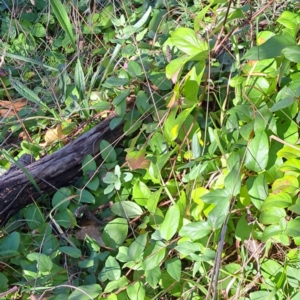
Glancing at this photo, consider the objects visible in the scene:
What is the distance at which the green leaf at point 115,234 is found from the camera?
1145 millimetres

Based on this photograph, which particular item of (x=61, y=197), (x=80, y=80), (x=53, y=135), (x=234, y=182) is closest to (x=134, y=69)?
(x=80, y=80)

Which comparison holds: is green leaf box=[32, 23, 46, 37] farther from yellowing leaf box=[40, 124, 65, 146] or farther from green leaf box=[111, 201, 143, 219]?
green leaf box=[111, 201, 143, 219]

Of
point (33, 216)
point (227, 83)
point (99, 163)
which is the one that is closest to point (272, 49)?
point (227, 83)

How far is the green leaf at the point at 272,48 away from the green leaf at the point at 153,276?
1.82ft

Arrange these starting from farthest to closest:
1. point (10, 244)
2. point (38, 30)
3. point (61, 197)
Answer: point (38, 30) → point (61, 197) → point (10, 244)

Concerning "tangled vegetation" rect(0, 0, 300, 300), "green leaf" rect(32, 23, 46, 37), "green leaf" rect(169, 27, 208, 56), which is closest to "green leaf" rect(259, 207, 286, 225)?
"tangled vegetation" rect(0, 0, 300, 300)

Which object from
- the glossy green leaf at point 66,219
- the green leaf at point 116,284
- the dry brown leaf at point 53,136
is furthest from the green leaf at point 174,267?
the dry brown leaf at point 53,136

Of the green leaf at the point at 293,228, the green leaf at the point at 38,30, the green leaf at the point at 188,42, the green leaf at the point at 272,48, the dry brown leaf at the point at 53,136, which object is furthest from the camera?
the green leaf at the point at 38,30

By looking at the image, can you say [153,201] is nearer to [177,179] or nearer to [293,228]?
[177,179]

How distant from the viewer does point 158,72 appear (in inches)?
55.1

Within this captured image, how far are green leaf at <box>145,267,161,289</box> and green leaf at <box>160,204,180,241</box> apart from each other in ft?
0.27

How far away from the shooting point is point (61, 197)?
1265 millimetres

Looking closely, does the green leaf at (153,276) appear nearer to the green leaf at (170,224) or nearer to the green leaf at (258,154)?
the green leaf at (170,224)

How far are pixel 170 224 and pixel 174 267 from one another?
10 cm
